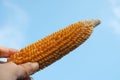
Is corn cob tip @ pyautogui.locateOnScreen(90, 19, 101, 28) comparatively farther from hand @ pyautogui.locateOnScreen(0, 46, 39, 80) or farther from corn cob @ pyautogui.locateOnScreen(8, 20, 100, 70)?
hand @ pyautogui.locateOnScreen(0, 46, 39, 80)

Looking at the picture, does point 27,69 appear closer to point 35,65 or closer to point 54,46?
point 35,65

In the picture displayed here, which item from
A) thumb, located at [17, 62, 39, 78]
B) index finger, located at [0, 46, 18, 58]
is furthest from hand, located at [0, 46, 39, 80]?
index finger, located at [0, 46, 18, 58]

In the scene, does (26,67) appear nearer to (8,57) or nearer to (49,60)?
(49,60)

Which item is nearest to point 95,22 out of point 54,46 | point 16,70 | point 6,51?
point 54,46

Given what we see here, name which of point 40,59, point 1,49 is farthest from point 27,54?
point 1,49

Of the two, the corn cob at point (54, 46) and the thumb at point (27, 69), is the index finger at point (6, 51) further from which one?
the thumb at point (27, 69)

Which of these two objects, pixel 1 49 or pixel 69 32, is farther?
pixel 1 49

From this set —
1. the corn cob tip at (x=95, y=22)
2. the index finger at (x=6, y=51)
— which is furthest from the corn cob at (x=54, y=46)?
the index finger at (x=6, y=51)
